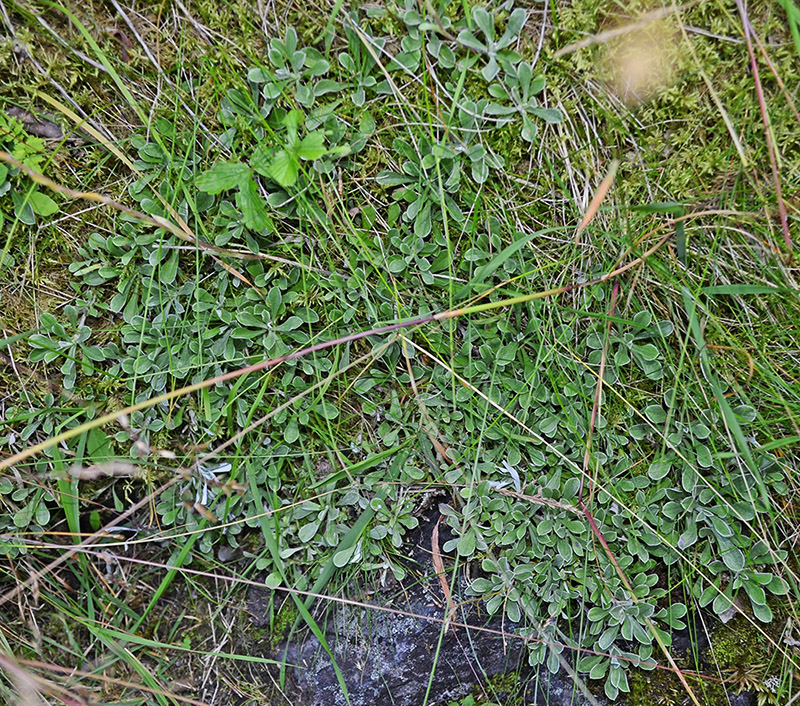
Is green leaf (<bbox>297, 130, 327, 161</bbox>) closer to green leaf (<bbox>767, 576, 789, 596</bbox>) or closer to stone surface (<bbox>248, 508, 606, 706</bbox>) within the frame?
stone surface (<bbox>248, 508, 606, 706</bbox>)

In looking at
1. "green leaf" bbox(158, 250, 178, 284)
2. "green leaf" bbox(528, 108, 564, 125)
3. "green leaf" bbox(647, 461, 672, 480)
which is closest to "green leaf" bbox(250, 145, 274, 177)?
"green leaf" bbox(158, 250, 178, 284)

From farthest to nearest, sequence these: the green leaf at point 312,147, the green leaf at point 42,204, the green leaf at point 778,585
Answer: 1. the green leaf at point 42,204
2. the green leaf at point 778,585
3. the green leaf at point 312,147

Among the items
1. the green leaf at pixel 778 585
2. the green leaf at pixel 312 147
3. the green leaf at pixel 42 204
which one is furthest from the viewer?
the green leaf at pixel 42 204

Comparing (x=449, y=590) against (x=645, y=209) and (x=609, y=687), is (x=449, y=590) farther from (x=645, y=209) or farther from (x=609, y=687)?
(x=645, y=209)

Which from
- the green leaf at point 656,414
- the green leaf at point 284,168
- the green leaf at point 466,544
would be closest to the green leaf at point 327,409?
the green leaf at point 466,544

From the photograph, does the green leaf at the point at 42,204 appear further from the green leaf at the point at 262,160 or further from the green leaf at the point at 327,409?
the green leaf at the point at 327,409
